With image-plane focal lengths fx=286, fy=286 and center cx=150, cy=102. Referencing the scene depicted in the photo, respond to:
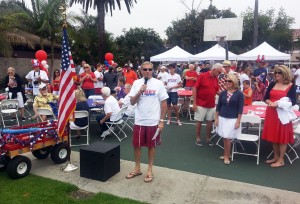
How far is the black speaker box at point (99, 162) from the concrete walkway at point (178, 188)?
92mm

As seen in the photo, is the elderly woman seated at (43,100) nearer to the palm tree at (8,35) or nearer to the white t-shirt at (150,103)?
the white t-shirt at (150,103)

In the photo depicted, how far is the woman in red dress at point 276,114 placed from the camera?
489 centimetres

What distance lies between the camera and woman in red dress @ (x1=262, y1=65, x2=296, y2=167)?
4.89m

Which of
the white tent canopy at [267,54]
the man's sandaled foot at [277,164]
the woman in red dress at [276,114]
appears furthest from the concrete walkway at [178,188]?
the white tent canopy at [267,54]

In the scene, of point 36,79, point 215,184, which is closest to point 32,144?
point 215,184

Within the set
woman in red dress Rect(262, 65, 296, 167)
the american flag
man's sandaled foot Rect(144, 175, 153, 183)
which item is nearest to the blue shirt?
woman in red dress Rect(262, 65, 296, 167)

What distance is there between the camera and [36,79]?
9.96 meters

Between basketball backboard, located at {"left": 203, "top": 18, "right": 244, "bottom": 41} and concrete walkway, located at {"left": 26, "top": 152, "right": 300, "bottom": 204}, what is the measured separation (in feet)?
32.6

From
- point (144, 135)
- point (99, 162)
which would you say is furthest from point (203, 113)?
point (99, 162)

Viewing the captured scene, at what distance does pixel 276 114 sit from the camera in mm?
4957

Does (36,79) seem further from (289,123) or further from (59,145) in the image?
(289,123)

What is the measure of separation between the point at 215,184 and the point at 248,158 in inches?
59.8

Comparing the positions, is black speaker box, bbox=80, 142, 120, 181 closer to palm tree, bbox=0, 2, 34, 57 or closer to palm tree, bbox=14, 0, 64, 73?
palm tree, bbox=0, 2, 34, 57

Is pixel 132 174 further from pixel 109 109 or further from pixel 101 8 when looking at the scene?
pixel 101 8
